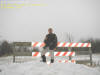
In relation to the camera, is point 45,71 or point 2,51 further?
point 2,51

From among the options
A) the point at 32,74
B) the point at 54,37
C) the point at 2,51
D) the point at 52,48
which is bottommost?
the point at 2,51

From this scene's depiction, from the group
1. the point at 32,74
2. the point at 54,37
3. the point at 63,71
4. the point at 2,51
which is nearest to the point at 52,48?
the point at 54,37

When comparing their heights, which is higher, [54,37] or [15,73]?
[54,37]

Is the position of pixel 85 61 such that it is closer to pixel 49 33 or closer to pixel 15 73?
pixel 49 33

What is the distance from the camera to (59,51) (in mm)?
8719

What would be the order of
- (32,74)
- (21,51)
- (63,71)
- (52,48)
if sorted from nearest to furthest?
1. (32,74)
2. (63,71)
3. (52,48)
4. (21,51)

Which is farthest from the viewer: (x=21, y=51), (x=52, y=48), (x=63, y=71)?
(x=21, y=51)

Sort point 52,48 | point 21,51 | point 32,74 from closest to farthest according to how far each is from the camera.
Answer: point 32,74 → point 52,48 → point 21,51

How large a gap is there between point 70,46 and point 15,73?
4.51m

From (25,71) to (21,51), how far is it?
3.67 meters

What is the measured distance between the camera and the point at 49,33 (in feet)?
22.1

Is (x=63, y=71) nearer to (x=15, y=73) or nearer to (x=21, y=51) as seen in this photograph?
(x=15, y=73)

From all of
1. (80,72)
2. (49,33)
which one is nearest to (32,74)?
(80,72)

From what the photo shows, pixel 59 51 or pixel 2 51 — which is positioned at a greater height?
pixel 59 51
